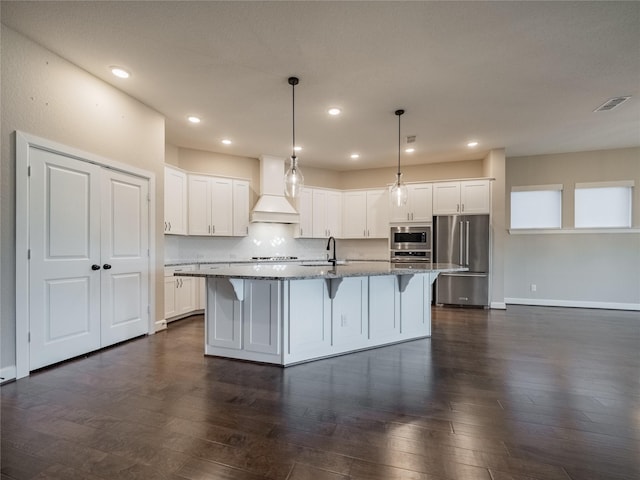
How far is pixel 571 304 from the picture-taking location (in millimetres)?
5777

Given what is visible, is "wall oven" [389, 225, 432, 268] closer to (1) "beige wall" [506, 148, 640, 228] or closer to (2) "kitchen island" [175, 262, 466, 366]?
(1) "beige wall" [506, 148, 640, 228]

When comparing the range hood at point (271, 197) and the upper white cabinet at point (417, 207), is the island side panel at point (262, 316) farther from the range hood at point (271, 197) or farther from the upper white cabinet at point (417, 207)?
the upper white cabinet at point (417, 207)

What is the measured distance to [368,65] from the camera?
2.94m

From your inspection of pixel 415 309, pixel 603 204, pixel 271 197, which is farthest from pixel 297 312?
pixel 603 204

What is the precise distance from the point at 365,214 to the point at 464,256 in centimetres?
218

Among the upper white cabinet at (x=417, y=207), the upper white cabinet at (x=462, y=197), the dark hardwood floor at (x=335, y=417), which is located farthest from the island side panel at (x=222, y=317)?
the upper white cabinet at (x=462, y=197)

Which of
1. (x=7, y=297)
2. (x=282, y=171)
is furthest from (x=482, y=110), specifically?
(x=7, y=297)

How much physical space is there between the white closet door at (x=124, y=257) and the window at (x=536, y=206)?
652cm

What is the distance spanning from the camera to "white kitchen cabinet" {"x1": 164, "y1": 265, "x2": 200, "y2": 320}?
445cm

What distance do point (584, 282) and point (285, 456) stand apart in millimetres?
6595

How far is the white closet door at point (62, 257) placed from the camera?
106 inches

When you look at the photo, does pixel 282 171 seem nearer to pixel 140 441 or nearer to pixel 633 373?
pixel 140 441

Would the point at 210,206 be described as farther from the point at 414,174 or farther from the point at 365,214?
the point at 414,174

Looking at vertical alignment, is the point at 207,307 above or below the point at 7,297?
below
